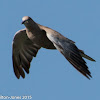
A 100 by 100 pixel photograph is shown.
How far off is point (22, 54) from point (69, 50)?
11.2ft

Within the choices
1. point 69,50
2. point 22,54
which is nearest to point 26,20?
point 69,50

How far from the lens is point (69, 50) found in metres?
12.4

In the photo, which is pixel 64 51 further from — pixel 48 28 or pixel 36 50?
pixel 36 50

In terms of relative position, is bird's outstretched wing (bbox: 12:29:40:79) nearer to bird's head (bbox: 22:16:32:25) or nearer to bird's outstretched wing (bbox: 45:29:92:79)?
bird's head (bbox: 22:16:32:25)

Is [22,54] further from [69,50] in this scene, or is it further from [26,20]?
[69,50]

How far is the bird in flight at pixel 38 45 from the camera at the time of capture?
39.8 ft

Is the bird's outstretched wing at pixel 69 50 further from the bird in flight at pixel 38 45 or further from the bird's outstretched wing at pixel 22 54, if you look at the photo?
the bird's outstretched wing at pixel 22 54

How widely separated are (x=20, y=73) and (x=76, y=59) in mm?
3699

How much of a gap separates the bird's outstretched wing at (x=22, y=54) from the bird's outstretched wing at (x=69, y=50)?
239cm

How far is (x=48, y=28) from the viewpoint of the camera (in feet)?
44.3

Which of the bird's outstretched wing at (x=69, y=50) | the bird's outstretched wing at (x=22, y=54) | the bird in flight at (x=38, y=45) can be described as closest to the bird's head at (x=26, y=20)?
the bird in flight at (x=38, y=45)

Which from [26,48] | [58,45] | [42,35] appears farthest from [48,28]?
[26,48]

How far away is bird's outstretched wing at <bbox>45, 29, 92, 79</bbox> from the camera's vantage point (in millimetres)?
11766

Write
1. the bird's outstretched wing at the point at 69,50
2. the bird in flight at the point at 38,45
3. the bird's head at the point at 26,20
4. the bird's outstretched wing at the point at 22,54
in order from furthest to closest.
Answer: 1. the bird's outstretched wing at the point at 22,54
2. the bird's head at the point at 26,20
3. the bird in flight at the point at 38,45
4. the bird's outstretched wing at the point at 69,50
